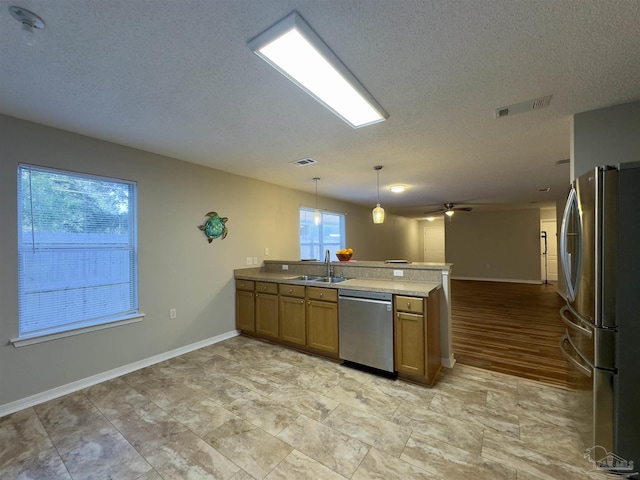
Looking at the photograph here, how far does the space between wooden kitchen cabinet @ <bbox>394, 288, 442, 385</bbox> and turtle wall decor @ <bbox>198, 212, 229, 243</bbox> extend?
2579 millimetres

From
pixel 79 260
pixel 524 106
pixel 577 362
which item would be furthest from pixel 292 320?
pixel 524 106

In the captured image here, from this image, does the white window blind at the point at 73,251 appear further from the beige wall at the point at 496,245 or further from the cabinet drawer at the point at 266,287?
the beige wall at the point at 496,245

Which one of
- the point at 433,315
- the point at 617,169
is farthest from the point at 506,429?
the point at 617,169

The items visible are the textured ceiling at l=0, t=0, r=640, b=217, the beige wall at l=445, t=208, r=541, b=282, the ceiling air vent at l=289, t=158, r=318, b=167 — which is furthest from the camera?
the beige wall at l=445, t=208, r=541, b=282

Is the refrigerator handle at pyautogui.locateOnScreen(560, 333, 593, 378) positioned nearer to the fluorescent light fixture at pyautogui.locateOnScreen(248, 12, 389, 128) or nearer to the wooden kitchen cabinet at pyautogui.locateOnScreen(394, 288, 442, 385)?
the wooden kitchen cabinet at pyautogui.locateOnScreen(394, 288, 442, 385)

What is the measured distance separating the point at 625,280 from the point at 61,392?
4.39 meters

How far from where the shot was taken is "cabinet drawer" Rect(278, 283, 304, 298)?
11.4ft

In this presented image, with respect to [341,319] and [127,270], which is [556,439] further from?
[127,270]

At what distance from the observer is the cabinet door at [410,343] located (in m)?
2.57

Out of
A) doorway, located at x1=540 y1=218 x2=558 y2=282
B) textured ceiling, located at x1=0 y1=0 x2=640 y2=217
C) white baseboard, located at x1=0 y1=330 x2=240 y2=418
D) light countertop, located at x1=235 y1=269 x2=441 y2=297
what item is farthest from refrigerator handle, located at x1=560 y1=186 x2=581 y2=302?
doorway, located at x1=540 y1=218 x2=558 y2=282

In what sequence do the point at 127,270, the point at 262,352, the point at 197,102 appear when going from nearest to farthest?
the point at 197,102, the point at 127,270, the point at 262,352

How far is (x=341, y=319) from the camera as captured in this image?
122 inches

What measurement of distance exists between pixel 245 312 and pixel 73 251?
84.1 inches

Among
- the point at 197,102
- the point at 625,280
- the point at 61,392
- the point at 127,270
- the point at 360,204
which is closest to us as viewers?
the point at 625,280
